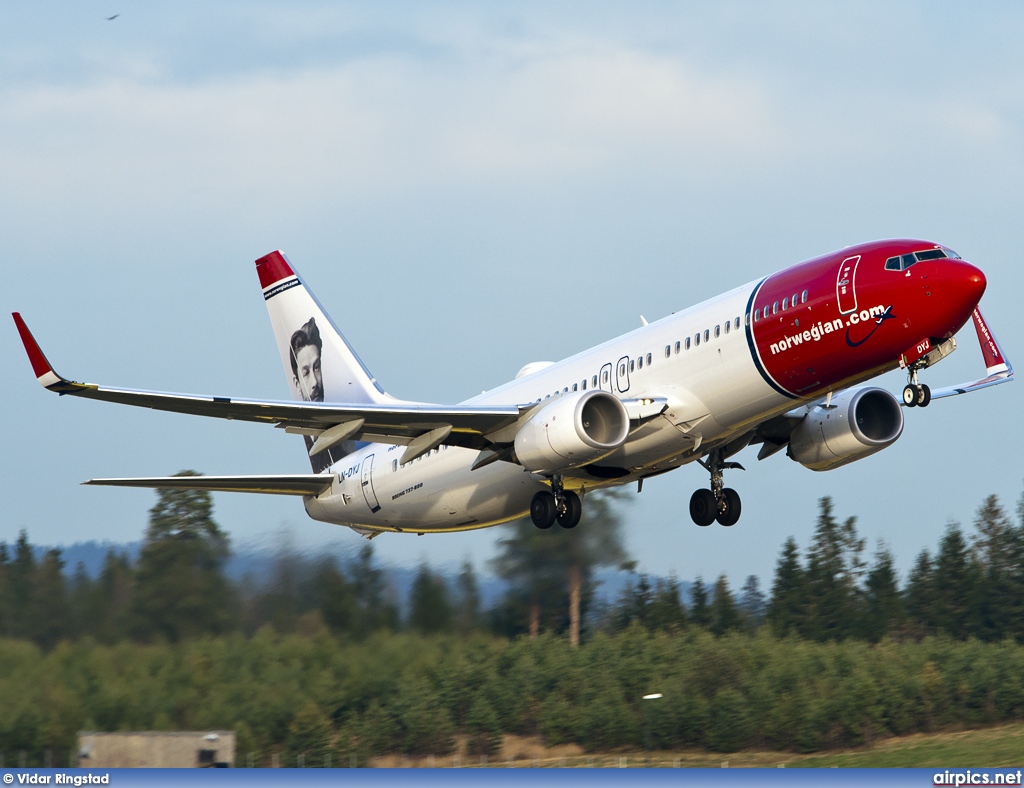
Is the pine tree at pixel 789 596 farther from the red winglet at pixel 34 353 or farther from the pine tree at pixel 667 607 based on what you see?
the red winglet at pixel 34 353

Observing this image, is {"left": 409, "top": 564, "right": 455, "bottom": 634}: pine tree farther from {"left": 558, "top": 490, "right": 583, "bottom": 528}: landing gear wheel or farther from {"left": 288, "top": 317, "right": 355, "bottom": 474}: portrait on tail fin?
{"left": 558, "top": 490, "right": 583, "bottom": 528}: landing gear wheel

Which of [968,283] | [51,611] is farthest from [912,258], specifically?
[51,611]

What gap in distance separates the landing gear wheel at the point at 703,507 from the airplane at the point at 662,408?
5 cm

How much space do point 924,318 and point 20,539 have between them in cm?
2838

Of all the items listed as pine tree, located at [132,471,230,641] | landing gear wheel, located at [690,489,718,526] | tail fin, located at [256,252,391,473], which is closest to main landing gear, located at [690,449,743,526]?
landing gear wheel, located at [690,489,718,526]

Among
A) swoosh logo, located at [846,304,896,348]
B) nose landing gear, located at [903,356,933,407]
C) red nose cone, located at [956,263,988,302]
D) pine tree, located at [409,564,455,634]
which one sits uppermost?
red nose cone, located at [956,263,988,302]

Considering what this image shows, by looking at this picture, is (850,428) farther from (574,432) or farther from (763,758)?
(763,758)

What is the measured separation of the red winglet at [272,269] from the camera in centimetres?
4059

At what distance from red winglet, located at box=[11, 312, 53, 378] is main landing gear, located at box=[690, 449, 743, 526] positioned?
14780mm

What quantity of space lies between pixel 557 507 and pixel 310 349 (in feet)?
41.4

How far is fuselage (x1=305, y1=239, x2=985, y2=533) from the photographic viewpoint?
2530 cm

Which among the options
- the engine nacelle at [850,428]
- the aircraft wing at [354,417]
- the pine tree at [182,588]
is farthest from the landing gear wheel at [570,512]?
the pine tree at [182,588]

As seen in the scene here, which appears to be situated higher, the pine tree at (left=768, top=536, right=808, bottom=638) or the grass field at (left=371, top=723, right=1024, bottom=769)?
the pine tree at (left=768, top=536, right=808, bottom=638)

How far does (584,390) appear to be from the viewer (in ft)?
95.9
